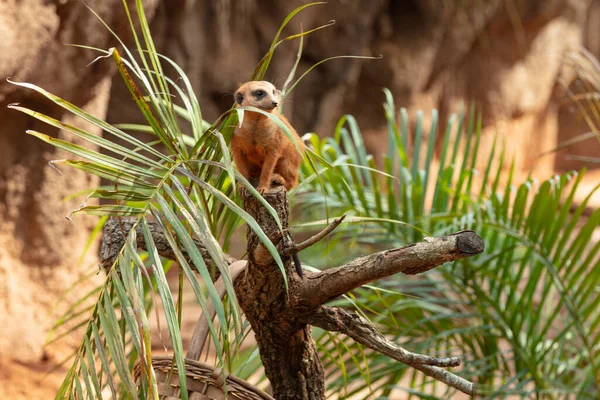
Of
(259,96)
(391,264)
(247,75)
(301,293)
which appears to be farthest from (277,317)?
(247,75)

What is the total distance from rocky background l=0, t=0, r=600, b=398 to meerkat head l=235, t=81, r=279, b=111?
1125 mm

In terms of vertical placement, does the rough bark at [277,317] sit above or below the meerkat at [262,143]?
below

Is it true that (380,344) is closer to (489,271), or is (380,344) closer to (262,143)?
(262,143)

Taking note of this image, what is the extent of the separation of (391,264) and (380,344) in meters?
0.25

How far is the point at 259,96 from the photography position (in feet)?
6.42

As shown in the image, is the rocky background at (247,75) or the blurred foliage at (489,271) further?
the rocky background at (247,75)

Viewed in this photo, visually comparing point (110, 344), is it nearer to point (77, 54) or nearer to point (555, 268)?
point (555, 268)

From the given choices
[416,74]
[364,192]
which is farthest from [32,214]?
[416,74]

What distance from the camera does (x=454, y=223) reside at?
269 centimetres

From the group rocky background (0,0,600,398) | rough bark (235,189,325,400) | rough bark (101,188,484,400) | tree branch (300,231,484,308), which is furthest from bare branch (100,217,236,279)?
rocky background (0,0,600,398)

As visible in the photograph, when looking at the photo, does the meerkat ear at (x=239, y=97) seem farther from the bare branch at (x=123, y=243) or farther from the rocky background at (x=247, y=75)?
the rocky background at (x=247, y=75)

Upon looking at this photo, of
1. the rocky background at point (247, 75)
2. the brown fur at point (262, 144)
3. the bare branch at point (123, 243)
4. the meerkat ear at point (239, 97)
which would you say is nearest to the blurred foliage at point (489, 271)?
the rocky background at point (247, 75)

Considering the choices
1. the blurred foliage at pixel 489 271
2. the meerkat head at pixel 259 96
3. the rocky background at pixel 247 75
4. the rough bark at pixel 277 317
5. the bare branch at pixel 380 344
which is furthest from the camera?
the rocky background at pixel 247 75

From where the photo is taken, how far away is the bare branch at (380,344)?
1.61m
